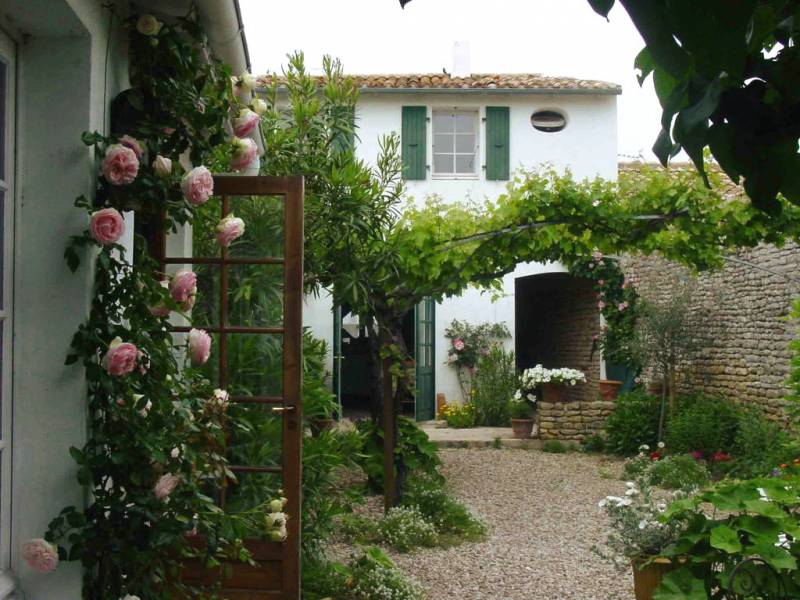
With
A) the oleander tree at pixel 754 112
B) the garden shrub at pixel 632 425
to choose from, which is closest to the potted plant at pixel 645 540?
the oleander tree at pixel 754 112

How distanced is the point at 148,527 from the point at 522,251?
17.1ft

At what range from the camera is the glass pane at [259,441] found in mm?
3678

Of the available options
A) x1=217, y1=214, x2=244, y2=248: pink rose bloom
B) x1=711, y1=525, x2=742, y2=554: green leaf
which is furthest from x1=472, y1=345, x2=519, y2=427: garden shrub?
x1=217, y1=214, x2=244, y2=248: pink rose bloom

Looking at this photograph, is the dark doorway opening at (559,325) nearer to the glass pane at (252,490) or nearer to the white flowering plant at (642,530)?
the white flowering plant at (642,530)

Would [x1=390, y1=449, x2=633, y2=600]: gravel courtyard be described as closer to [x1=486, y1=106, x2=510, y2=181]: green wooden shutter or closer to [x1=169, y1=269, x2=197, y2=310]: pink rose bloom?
[x1=169, y1=269, x2=197, y2=310]: pink rose bloom

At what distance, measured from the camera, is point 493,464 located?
9555 millimetres

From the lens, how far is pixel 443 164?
504 inches

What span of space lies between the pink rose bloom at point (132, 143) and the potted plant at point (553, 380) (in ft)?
30.3

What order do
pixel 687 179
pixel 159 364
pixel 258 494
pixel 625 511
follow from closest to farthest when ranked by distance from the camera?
pixel 159 364 < pixel 258 494 < pixel 625 511 < pixel 687 179

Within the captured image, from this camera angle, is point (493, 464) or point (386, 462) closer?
point (386, 462)

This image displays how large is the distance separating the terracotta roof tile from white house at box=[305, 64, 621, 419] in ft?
0.05

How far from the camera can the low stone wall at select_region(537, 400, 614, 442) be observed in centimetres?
1091

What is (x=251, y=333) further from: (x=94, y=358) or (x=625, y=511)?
(x=625, y=511)

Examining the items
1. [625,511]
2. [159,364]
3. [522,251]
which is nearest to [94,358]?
[159,364]
